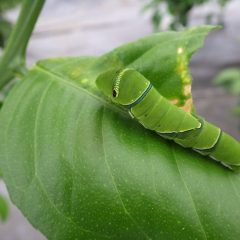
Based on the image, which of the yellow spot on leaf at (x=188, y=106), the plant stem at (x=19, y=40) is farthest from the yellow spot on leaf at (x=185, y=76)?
the plant stem at (x=19, y=40)

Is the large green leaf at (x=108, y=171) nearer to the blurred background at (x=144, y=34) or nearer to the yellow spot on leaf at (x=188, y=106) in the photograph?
the yellow spot on leaf at (x=188, y=106)

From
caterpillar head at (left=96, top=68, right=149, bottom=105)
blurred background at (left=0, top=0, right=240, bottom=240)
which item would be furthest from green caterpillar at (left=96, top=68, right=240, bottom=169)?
blurred background at (left=0, top=0, right=240, bottom=240)

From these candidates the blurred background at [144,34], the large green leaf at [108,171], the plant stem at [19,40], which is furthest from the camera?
the blurred background at [144,34]

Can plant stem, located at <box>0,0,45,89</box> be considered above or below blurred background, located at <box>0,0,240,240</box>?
above

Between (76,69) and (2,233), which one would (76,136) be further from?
(2,233)

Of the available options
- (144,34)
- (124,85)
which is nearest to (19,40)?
(124,85)

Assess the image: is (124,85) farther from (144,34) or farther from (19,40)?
(144,34)

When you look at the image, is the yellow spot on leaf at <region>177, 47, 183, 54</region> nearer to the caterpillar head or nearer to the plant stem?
the caterpillar head
